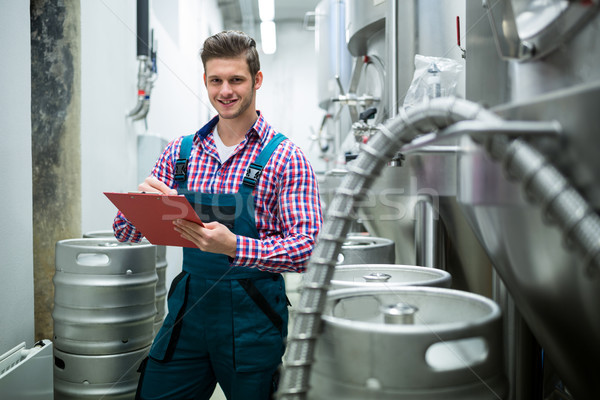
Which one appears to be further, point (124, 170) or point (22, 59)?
point (124, 170)

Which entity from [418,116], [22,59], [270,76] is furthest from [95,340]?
[270,76]

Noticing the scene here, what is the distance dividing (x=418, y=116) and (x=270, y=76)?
8.28 metres

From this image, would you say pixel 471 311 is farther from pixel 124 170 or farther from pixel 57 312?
pixel 124 170

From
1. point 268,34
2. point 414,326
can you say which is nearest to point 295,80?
point 268,34

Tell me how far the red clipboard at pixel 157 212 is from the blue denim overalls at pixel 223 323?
0.28 ft

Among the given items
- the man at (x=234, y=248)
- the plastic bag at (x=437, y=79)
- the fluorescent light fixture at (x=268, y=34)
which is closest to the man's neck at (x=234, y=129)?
the man at (x=234, y=248)

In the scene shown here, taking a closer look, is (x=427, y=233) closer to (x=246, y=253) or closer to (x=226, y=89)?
(x=246, y=253)

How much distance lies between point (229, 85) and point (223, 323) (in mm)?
629

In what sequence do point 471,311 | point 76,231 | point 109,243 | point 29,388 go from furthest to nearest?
1. point 76,231
2. point 109,243
3. point 29,388
4. point 471,311

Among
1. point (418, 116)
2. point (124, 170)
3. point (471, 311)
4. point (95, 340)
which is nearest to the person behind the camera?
point (418, 116)

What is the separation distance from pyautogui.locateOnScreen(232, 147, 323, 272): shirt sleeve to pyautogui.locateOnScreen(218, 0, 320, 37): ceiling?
6.21 metres

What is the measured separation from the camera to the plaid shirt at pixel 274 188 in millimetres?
1172

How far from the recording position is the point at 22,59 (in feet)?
5.36

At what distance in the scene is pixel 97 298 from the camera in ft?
5.31
